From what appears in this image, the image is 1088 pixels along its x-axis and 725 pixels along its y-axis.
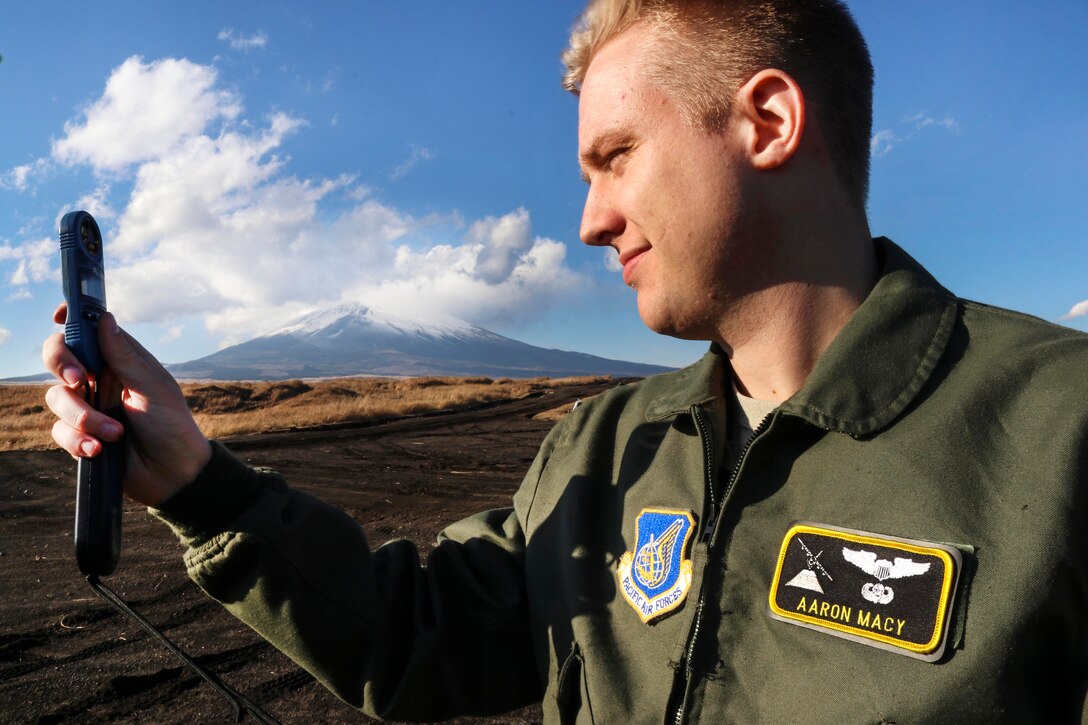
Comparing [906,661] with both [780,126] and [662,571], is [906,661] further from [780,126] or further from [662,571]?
[780,126]

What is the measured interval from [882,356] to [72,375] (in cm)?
172

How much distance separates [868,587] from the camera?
136cm

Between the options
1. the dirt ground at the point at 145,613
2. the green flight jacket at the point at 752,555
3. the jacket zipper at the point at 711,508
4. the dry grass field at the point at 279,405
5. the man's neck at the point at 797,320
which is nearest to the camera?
the green flight jacket at the point at 752,555

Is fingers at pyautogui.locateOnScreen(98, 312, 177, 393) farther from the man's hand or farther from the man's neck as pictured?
the man's neck

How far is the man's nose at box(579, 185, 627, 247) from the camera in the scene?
5.81ft

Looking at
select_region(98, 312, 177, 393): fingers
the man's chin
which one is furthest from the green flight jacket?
select_region(98, 312, 177, 393): fingers

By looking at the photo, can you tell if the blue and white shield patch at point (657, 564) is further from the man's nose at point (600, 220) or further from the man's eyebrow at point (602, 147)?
the man's eyebrow at point (602, 147)

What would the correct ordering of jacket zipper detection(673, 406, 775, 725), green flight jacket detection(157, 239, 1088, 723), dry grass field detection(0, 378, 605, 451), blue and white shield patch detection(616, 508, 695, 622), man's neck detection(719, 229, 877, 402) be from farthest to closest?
dry grass field detection(0, 378, 605, 451) < man's neck detection(719, 229, 877, 402) < blue and white shield patch detection(616, 508, 695, 622) < jacket zipper detection(673, 406, 775, 725) < green flight jacket detection(157, 239, 1088, 723)

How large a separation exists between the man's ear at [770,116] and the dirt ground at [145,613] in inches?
126

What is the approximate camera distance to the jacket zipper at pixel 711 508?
1474mm

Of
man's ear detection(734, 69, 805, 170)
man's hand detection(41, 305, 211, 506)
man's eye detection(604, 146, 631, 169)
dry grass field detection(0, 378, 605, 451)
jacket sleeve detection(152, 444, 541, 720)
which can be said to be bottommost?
dry grass field detection(0, 378, 605, 451)

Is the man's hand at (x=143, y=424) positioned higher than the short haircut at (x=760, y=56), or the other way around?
the short haircut at (x=760, y=56)

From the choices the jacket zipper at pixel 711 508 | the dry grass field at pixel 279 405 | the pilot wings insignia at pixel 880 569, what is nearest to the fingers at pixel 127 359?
the jacket zipper at pixel 711 508

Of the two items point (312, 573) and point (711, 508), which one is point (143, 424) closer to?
point (312, 573)
